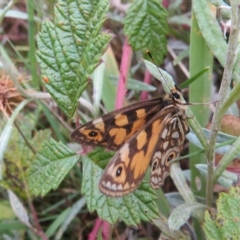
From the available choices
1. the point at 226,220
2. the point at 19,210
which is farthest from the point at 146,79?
the point at 226,220

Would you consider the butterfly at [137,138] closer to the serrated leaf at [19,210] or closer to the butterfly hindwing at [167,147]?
the butterfly hindwing at [167,147]

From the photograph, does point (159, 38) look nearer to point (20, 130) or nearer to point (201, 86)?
point (201, 86)

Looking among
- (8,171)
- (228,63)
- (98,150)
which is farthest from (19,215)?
(228,63)

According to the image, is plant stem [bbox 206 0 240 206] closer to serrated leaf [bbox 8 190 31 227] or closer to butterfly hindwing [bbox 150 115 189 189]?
butterfly hindwing [bbox 150 115 189 189]

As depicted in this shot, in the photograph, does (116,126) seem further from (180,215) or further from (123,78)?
(123,78)

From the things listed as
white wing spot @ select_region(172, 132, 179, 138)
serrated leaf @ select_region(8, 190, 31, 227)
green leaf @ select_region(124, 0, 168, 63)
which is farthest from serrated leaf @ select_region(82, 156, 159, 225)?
green leaf @ select_region(124, 0, 168, 63)
